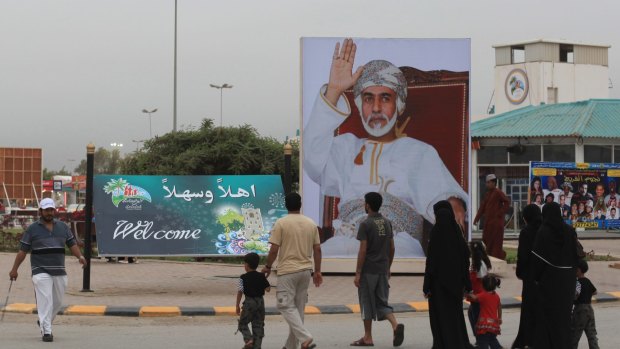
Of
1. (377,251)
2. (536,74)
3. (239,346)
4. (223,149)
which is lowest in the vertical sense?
(239,346)

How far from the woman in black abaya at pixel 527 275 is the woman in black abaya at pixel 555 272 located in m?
0.40

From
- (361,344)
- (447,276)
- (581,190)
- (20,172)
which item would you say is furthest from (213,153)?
(20,172)

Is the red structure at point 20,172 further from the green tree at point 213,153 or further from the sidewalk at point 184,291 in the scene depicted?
the sidewalk at point 184,291

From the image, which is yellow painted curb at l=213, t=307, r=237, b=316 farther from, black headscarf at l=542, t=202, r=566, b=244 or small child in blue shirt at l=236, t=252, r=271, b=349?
black headscarf at l=542, t=202, r=566, b=244

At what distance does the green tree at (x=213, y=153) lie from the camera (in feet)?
130

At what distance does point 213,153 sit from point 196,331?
26.8 meters

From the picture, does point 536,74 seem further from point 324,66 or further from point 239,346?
point 239,346

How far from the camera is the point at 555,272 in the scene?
34.6ft

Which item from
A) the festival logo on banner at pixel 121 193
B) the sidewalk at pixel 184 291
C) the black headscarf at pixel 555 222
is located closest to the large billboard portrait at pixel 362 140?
the sidewalk at pixel 184 291

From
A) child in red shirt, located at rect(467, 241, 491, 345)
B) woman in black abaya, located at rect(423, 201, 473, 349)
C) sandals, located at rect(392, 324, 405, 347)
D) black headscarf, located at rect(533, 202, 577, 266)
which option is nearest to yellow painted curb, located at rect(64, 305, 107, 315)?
sandals, located at rect(392, 324, 405, 347)

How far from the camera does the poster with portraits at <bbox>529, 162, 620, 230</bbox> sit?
3002 centimetres

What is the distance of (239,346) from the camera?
12047 millimetres

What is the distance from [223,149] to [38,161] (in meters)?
41.2

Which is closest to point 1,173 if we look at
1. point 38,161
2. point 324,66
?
point 38,161
